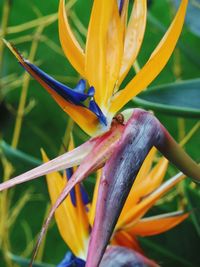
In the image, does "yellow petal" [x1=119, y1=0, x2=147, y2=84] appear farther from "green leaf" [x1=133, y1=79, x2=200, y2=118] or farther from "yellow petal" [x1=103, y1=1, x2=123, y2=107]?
"green leaf" [x1=133, y1=79, x2=200, y2=118]

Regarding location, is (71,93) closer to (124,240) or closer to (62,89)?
(62,89)

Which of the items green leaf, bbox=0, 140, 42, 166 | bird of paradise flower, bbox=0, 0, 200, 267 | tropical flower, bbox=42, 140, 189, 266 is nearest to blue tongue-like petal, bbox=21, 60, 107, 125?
bird of paradise flower, bbox=0, 0, 200, 267

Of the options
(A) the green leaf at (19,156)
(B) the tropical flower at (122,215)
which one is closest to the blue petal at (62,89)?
(B) the tropical flower at (122,215)

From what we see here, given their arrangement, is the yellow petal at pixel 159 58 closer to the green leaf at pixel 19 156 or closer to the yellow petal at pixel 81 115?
the yellow petal at pixel 81 115

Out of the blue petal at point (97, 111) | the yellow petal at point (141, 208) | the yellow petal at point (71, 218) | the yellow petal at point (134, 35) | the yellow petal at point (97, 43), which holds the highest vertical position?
the yellow petal at point (97, 43)

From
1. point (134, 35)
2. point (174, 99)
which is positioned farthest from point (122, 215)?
point (134, 35)

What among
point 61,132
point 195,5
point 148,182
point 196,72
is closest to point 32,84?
point 61,132
